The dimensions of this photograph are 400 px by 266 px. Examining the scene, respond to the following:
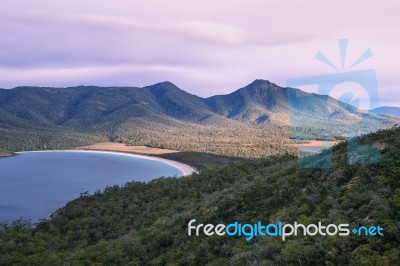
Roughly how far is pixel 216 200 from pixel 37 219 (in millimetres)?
43852

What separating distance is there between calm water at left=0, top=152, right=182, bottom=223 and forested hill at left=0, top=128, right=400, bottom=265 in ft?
91.8

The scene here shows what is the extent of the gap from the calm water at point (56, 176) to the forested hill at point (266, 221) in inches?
1102

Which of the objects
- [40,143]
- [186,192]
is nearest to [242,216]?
[186,192]

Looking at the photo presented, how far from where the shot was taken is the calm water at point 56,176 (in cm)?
7619

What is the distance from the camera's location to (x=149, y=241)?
30078mm

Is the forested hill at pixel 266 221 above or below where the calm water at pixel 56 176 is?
above

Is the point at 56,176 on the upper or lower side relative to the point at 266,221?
lower

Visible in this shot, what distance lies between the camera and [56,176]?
11088 cm

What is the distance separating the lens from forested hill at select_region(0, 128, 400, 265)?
17.1 m

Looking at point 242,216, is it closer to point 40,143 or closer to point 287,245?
point 287,245

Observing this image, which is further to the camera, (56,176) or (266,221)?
(56,176)

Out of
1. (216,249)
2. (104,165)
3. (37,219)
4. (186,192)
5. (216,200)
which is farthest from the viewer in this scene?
(104,165)

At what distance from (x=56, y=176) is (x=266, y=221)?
321ft

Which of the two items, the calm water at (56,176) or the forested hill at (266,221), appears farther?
the calm water at (56,176)
